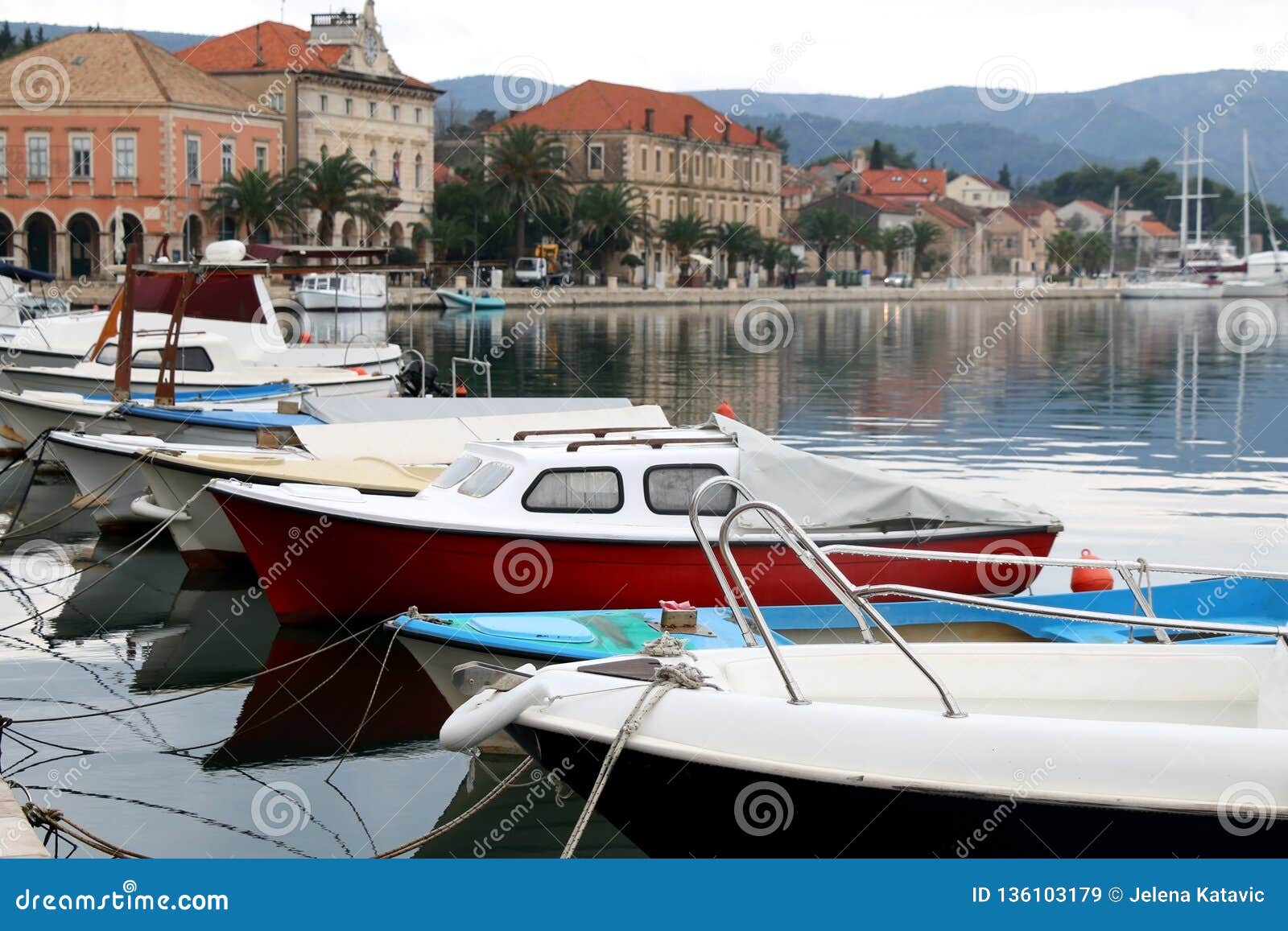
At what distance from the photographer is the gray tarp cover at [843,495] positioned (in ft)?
42.3

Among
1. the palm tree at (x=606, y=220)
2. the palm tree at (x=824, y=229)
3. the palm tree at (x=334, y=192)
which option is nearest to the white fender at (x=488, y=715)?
the palm tree at (x=334, y=192)

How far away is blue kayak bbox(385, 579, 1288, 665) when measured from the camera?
381 inches

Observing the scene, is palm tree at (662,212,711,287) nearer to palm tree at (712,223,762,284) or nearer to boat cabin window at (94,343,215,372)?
palm tree at (712,223,762,284)

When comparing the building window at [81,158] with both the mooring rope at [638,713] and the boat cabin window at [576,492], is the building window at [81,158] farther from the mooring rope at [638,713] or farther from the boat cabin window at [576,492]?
the mooring rope at [638,713]

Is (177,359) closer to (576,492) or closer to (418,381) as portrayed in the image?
(418,381)

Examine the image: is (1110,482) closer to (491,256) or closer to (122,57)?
(122,57)

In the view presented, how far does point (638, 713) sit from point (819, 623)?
420 cm

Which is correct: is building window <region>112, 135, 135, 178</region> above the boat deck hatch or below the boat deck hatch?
above

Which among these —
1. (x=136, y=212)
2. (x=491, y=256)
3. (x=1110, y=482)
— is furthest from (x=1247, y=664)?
(x=491, y=256)

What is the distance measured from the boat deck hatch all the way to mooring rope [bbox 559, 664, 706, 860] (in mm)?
2493

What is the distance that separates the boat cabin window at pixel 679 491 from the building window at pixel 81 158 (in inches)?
2549

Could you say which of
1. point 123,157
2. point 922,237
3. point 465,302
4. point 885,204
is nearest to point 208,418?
point 123,157

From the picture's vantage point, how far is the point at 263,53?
283 ft

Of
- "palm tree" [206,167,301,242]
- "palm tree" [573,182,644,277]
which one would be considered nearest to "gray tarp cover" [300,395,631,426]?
"palm tree" [206,167,301,242]
